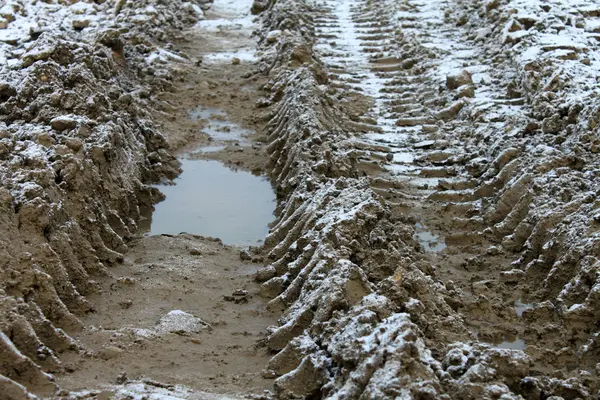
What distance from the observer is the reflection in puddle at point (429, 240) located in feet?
22.0

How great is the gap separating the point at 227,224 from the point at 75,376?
3007 millimetres

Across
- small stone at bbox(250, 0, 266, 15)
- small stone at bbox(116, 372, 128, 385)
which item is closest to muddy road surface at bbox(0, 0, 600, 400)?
small stone at bbox(116, 372, 128, 385)

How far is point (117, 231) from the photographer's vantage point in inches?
260

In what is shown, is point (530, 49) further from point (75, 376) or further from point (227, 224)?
point (75, 376)

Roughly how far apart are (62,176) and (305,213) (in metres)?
1.82

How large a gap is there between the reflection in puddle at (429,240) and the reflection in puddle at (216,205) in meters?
1.30

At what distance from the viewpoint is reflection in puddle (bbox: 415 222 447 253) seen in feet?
22.0

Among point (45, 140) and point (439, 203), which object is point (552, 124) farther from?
point (45, 140)

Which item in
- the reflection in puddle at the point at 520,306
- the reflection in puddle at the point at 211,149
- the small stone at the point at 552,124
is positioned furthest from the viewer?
the reflection in puddle at the point at 211,149

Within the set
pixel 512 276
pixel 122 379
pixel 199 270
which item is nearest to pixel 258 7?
pixel 199 270

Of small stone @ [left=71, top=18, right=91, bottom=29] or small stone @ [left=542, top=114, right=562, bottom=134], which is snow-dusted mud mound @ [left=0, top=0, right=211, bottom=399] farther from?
small stone @ [left=542, top=114, right=562, bottom=134]

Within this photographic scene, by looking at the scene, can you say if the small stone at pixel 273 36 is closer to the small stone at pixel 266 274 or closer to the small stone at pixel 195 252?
the small stone at pixel 195 252

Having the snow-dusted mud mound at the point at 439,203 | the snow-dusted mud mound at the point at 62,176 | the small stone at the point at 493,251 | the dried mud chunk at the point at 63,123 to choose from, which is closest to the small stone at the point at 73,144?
the snow-dusted mud mound at the point at 62,176

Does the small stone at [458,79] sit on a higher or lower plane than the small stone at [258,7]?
higher
